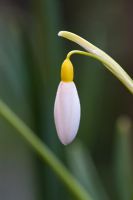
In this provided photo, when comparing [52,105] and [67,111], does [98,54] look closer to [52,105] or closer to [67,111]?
[67,111]

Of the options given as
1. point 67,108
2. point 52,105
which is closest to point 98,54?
point 67,108

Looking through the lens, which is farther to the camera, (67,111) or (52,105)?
(52,105)

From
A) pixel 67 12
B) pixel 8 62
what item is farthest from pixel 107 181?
pixel 67 12

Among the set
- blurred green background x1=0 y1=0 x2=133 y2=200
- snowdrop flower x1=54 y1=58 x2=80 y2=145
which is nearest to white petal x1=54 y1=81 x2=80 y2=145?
snowdrop flower x1=54 y1=58 x2=80 y2=145

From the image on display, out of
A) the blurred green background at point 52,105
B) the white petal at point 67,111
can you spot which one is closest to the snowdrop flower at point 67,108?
the white petal at point 67,111

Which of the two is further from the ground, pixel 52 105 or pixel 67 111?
pixel 52 105

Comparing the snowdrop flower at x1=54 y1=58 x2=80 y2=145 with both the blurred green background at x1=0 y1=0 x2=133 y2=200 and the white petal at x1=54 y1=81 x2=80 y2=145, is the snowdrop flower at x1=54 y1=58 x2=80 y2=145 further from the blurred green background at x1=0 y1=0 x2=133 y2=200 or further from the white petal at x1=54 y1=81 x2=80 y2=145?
the blurred green background at x1=0 y1=0 x2=133 y2=200

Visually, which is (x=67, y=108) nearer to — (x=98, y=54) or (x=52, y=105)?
(x=98, y=54)
